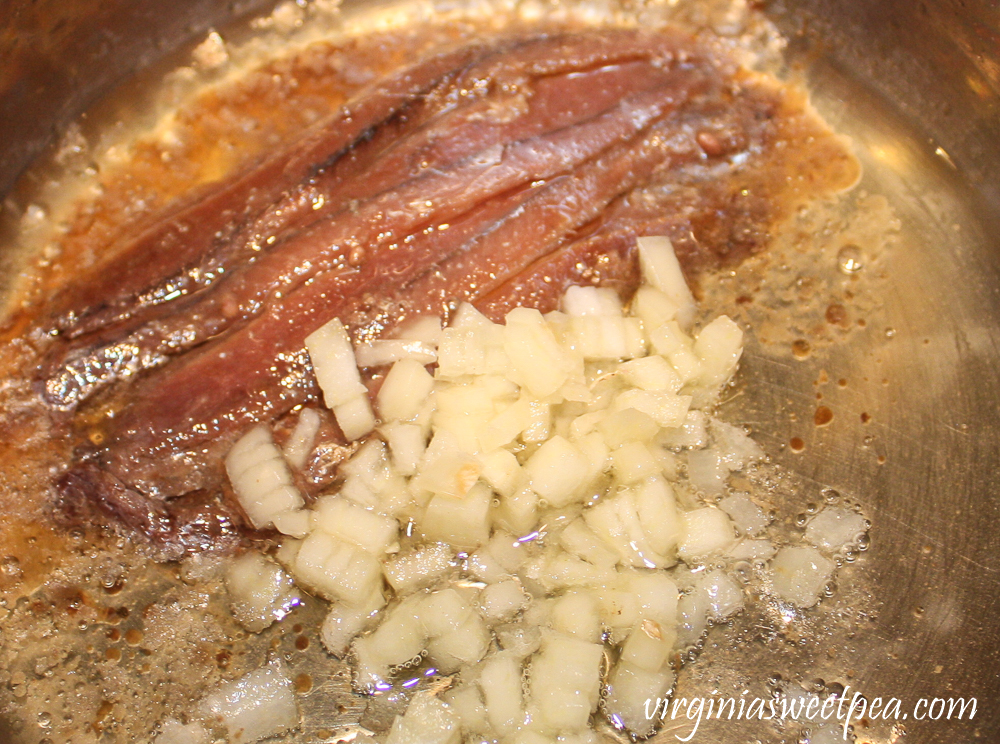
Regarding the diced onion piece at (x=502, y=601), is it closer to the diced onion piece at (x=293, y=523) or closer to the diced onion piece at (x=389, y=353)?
the diced onion piece at (x=293, y=523)

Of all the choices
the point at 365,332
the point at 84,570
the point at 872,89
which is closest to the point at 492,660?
the point at 365,332

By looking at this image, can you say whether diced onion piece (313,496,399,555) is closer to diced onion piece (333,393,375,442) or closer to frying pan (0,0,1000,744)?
diced onion piece (333,393,375,442)

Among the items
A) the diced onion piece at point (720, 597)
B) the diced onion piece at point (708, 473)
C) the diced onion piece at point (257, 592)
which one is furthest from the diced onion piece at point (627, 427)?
the diced onion piece at point (257, 592)

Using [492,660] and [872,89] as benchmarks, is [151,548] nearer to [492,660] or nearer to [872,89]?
[492,660]

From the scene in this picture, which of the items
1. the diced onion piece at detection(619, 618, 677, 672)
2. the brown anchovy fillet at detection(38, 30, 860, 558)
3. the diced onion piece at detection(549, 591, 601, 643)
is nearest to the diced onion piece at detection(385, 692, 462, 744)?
the diced onion piece at detection(549, 591, 601, 643)

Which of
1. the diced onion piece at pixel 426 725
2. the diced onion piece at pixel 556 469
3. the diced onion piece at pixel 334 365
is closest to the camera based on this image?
the diced onion piece at pixel 426 725
